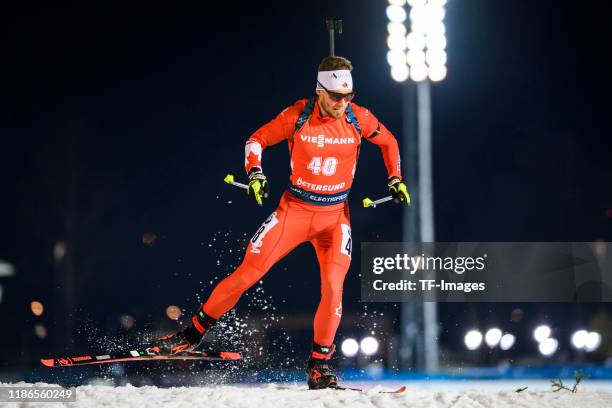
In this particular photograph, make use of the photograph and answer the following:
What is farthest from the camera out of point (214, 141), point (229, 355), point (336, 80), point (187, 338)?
point (214, 141)

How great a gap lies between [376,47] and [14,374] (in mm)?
3171

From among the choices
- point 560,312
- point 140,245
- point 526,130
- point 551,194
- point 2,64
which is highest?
point 2,64

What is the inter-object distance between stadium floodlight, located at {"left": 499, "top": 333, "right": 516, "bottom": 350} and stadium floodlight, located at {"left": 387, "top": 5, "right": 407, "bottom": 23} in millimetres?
2227

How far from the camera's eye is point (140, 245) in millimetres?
4895

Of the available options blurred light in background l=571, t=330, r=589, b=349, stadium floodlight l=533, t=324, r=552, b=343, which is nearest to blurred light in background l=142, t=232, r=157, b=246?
stadium floodlight l=533, t=324, r=552, b=343

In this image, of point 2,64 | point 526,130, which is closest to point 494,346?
point 526,130

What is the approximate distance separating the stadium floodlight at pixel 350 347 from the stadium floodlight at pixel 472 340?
757 mm

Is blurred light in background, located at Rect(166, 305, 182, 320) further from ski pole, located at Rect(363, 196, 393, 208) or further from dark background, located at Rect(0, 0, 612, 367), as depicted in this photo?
ski pole, located at Rect(363, 196, 393, 208)

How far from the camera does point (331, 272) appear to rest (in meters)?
4.20

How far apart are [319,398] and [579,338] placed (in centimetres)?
219

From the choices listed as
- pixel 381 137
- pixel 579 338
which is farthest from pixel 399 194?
pixel 579 338

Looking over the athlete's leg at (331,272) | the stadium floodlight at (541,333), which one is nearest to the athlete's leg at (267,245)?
the athlete's leg at (331,272)

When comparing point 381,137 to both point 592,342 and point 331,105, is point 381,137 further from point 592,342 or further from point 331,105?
point 592,342

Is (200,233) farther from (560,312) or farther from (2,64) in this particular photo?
(560,312)
